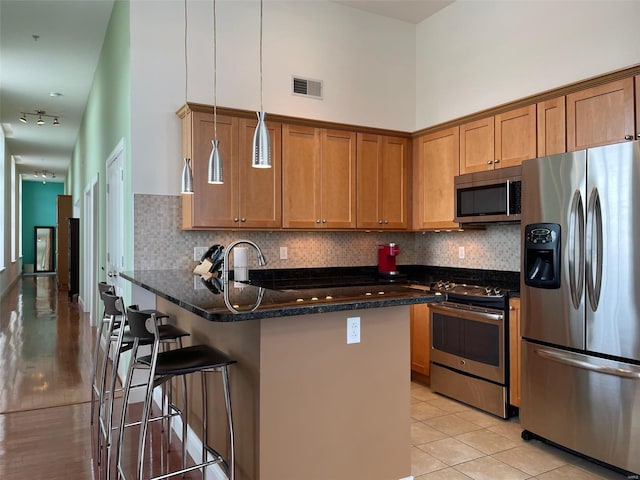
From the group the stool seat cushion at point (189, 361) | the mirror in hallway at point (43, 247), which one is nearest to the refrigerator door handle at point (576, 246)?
the stool seat cushion at point (189, 361)

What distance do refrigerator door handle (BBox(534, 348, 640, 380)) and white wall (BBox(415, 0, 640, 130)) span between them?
74.6 inches

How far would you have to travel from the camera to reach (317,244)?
15.5 feet

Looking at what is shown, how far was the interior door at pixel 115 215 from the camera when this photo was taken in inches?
170

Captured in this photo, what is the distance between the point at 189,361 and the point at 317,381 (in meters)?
0.57

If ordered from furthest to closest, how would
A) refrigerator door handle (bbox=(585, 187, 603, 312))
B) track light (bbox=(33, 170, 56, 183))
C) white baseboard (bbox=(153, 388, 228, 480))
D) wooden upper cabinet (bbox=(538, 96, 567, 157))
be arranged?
track light (bbox=(33, 170, 56, 183)) < wooden upper cabinet (bbox=(538, 96, 567, 157)) < refrigerator door handle (bbox=(585, 187, 603, 312)) < white baseboard (bbox=(153, 388, 228, 480))

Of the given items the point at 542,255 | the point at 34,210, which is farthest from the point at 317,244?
the point at 34,210

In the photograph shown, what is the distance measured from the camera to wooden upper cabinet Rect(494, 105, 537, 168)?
3672 millimetres

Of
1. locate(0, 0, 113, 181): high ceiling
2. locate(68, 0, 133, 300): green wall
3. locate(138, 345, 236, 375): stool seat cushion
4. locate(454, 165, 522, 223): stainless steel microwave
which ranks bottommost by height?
locate(138, 345, 236, 375): stool seat cushion

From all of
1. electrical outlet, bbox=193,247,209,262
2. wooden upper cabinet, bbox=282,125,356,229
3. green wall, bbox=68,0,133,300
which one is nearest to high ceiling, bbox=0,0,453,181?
green wall, bbox=68,0,133,300

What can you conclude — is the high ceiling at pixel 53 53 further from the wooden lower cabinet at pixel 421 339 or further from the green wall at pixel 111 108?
the wooden lower cabinet at pixel 421 339

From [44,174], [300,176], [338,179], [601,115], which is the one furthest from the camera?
[44,174]

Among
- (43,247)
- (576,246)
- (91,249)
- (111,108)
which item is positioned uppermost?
(111,108)

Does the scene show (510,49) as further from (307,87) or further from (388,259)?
(388,259)

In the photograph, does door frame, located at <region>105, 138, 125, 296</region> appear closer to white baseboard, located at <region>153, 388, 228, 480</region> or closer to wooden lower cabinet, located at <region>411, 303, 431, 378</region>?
white baseboard, located at <region>153, 388, 228, 480</region>
